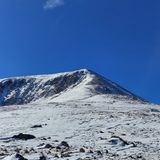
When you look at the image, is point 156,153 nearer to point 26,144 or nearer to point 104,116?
point 26,144

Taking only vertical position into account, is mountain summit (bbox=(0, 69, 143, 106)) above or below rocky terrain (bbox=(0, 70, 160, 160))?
above

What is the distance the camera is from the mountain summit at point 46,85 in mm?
126812

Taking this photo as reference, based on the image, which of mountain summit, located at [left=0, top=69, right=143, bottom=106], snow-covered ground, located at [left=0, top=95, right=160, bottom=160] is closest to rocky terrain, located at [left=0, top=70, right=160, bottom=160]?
snow-covered ground, located at [left=0, top=95, right=160, bottom=160]

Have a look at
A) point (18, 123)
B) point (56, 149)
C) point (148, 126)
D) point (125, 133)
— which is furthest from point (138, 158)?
point (18, 123)

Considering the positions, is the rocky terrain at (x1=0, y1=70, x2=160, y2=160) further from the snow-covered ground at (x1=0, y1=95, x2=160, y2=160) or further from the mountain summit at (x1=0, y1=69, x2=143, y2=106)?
the mountain summit at (x1=0, y1=69, x2=143, y2=106)

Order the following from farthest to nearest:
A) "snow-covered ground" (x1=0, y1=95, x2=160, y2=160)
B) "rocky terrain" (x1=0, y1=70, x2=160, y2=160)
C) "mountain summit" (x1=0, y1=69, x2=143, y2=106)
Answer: "mountain summit" (x1=0, y1=69, x2=143, y2=106) → "snow-covered ground" (x1=0, y1=95, x2=160, y2=160) → "rocky terrain" (x1=0, y1=70, x2=160, y2=160)

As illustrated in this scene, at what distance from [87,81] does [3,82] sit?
40.1 m

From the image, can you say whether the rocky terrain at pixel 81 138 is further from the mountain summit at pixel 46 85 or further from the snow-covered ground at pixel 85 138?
the mountain summit at pixel 46 85

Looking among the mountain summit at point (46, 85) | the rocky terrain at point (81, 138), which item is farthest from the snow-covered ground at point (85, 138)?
the mountain summit at point (46, 85)

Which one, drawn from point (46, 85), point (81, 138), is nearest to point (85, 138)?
point (81, 138)

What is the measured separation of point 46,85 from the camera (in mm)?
140750

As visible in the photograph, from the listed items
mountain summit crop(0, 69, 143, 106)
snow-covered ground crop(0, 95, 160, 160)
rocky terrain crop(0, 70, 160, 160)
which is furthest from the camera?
mountain summit crop(0, 69, 143, 106)

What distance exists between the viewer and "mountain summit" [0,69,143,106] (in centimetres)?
12681

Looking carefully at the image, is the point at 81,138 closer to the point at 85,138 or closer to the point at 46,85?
the point at 85,138
